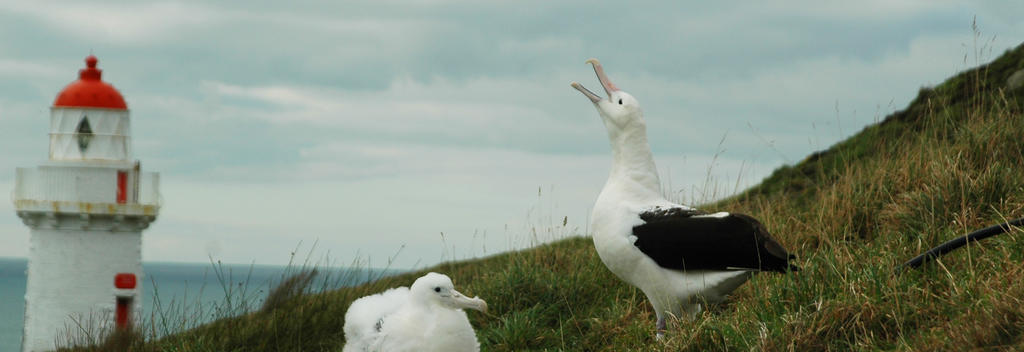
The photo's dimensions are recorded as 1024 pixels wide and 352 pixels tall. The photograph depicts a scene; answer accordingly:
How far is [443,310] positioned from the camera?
6.58 meters

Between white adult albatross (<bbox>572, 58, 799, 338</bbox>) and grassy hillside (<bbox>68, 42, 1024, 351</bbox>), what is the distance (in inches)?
8.0

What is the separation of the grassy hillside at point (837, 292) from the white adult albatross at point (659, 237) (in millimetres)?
204

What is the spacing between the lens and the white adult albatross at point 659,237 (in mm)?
6367

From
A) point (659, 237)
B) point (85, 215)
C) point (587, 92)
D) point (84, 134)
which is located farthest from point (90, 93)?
point (659, 237)

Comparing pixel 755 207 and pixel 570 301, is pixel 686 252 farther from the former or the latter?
pixel 755 207

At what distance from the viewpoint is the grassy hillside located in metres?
5.52

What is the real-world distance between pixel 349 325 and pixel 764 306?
9.69ft

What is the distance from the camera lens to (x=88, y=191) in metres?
30.5

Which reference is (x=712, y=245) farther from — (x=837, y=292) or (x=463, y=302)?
(x=463, y=302)

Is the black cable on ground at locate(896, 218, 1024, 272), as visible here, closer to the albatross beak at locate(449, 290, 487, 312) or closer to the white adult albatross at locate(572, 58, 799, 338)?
the white adult albatross at locate(572, 58, 799, 338)

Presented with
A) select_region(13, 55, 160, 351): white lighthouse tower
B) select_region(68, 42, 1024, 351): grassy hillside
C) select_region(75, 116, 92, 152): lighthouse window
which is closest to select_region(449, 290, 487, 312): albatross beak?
select_region(68, 42, 1024, 351): grassy hillside

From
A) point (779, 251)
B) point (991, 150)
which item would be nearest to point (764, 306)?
point (779, 251)

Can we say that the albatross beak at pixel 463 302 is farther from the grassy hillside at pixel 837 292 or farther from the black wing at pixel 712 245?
the grassy hillside at pixel 837 292

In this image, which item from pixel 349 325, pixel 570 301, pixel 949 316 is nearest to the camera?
pixel 949 316
